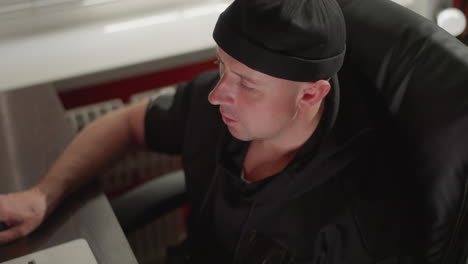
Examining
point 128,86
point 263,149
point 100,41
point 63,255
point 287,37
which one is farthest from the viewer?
point 128,86

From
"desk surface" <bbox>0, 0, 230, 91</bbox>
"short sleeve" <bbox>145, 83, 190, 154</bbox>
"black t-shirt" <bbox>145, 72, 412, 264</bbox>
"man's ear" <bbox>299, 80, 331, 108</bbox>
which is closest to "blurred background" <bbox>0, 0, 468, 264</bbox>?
"desk surface" <bbox>0, 0, 230, 91</bbox>

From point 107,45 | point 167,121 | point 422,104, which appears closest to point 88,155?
point 167,121

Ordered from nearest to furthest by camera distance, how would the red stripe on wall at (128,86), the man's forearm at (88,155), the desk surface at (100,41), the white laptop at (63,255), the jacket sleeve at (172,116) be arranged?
the white laptop at (63,255)
the man's forearm at (88,155)
the jacket sleeve at (172,116)
the desk surface at (100,41)
the red stripe on wall at (128,86)

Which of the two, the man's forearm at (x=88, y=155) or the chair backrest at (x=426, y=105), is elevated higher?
the chair backrest at (x=426, y=105)

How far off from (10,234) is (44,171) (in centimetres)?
18

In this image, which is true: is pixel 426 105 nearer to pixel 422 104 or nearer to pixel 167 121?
pixel 422 104

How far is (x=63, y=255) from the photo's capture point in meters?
1.07

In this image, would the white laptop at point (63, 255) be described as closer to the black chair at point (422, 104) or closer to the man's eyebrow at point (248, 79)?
the man's eyebrow at point (248, 79)

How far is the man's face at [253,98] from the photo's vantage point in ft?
3.36

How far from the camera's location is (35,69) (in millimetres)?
1463

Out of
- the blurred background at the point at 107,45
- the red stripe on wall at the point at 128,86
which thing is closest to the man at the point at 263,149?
the blurred background at the point at 107,45

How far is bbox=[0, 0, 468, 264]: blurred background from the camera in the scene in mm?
1474

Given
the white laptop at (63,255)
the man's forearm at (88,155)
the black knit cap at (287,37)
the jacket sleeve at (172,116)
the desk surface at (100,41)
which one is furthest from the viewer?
the desk surface at (100,41)

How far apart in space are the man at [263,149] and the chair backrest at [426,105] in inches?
2.7
